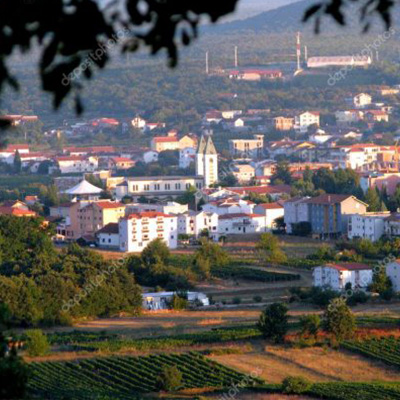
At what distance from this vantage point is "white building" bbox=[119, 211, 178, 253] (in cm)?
2750

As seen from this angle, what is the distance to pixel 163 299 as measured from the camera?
2056cm

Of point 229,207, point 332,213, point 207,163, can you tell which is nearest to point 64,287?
point 332,213

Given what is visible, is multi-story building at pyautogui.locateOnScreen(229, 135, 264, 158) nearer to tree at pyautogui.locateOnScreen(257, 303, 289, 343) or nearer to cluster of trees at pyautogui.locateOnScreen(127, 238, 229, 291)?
cluster of trees at pyautogui.locateOnScreen(127, 238, 229, 291)

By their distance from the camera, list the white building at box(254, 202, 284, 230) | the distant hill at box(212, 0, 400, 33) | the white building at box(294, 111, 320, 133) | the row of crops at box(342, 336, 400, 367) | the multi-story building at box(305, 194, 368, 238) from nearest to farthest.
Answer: the row of crops at box(342, 336, 400, 367), the multi-story building at box(305, 194, 368, 238), the white building at box(254, 202, 284, 230), the white building at box(294, 111, 320, 133), the distant hill at box(212, 0, 400, 33)

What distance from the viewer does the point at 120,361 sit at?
601 inches

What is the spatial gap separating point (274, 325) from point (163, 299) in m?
4.33

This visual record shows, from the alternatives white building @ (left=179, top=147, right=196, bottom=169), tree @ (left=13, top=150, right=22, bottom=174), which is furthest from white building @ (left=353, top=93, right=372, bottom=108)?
tree @ (left=13, top=150, right=22, bottom=174)

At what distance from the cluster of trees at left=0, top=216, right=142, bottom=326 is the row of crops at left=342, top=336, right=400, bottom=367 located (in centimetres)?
449

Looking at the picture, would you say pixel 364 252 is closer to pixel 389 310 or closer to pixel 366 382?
pixel 389 310

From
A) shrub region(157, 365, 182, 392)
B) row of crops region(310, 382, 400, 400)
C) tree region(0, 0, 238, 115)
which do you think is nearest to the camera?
tree region(0, 0, 238, 115)

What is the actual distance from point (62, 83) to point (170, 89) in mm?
70639

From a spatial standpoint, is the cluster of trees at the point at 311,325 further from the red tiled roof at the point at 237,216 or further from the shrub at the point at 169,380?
the red tiled roof at the point at 237,216

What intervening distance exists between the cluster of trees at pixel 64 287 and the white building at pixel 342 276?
9.73 feet

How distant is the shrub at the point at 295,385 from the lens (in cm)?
1354
